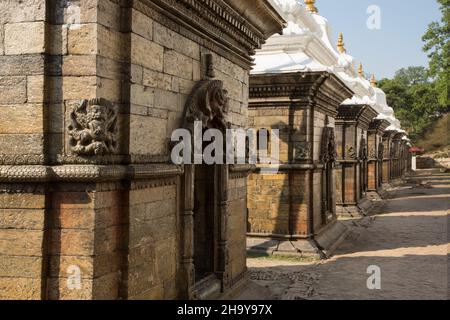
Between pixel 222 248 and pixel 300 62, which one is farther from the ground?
pixel 300 62

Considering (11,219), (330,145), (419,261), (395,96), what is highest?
(395,96)

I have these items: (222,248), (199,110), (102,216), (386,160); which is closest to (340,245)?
(222,248)

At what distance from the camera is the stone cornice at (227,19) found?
15.6ft

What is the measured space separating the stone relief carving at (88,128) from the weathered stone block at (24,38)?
0.58m

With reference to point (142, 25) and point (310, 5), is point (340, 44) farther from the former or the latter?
point (142, 25)

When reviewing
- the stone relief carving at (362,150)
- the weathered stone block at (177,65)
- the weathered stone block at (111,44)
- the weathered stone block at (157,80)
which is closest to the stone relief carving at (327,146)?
the stone relief carving at (362,150)

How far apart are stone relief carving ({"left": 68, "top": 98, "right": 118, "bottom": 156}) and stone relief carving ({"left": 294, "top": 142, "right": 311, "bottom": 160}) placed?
7813 millimetres

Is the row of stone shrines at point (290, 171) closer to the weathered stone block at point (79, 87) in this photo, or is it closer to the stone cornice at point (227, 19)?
the stone cornice at point (227, 19)

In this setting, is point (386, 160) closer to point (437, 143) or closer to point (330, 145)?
point (330, 145)

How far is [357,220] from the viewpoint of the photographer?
17.0 m

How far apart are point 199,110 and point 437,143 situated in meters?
62.9

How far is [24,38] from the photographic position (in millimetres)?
3740

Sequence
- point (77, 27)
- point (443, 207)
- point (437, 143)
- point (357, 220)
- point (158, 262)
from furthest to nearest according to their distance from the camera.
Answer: point (437, 143) < point (443, 207) < point (357, 220) < point (158, 262) < point (77, 27)

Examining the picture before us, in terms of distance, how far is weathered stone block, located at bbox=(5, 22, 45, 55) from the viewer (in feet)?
12.1
